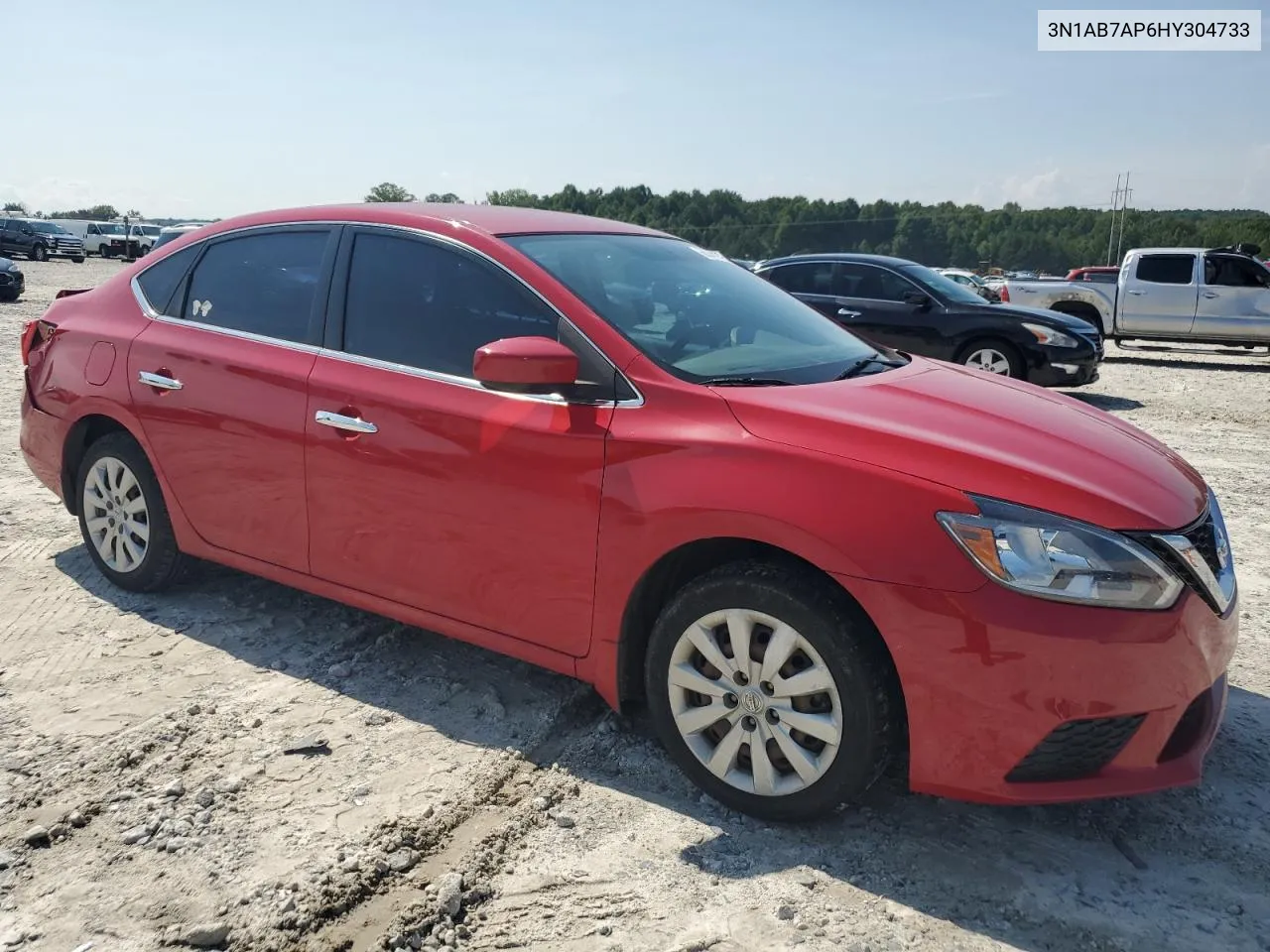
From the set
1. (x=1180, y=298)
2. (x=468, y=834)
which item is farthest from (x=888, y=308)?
(x=468, y=834)

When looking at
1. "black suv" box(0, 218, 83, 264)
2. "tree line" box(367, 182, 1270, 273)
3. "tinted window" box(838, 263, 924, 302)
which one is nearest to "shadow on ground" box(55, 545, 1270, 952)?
"tinted window" box(838, 263, 924, 302)

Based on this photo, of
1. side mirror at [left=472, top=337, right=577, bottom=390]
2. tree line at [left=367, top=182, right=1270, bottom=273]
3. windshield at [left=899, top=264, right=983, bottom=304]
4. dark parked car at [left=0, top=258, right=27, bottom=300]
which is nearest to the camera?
side mirror at [left=472, top=337, right=577, bottom=390]

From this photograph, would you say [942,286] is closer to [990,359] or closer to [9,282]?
[990,359]

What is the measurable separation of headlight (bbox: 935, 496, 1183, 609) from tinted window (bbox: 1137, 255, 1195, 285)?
16000 millimetres

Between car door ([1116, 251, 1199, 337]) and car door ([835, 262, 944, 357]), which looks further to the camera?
car door ([1116, 251, 1199, 337])

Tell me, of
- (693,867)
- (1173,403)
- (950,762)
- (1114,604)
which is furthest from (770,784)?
(1173,403)

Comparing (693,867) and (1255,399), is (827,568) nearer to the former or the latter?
(693,867)

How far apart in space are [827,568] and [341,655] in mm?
2154

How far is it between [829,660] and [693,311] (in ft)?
4.58

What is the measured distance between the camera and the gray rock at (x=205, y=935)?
2389 mm

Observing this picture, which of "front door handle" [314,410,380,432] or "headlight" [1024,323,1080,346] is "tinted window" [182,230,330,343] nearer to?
"front door handle" [314,410,380,432]

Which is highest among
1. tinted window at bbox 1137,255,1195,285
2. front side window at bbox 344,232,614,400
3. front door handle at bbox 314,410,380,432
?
tinted window at bbox 1137,255,1195,285

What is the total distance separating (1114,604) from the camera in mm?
2486

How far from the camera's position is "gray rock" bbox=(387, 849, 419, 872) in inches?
106
